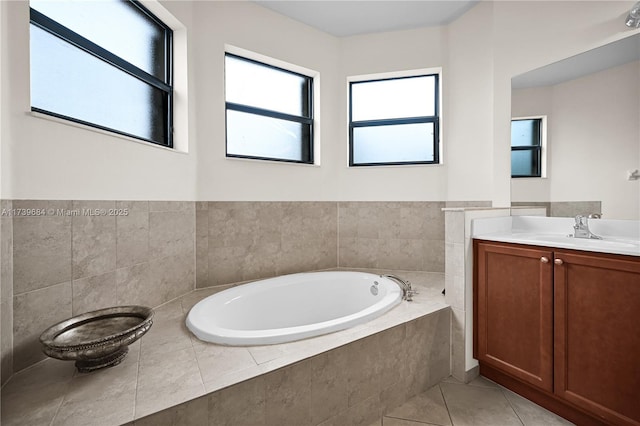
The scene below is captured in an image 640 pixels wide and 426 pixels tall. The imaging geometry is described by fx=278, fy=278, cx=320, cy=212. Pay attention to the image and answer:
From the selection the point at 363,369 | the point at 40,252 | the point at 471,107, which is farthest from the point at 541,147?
the point at 40,252

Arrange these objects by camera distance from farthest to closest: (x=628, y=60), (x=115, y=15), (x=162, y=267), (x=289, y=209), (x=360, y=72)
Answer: (x=360, y=72)
(x=289, y=209)
(x=162, y=267)
(x=115, y=15)
(x=628, y=60)

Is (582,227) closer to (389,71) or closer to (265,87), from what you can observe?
(389,71)

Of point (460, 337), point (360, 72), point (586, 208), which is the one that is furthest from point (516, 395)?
point (360, 72)

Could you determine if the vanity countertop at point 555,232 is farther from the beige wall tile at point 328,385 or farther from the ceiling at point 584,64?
the beige wall tile at point 328,385

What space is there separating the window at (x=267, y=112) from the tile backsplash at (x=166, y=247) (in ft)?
1.76

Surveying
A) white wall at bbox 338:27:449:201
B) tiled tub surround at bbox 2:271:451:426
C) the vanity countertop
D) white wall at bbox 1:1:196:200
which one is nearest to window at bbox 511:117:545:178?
the vanity countertop

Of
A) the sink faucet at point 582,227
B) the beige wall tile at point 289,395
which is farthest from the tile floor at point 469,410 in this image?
the sink faucet at point 582,227

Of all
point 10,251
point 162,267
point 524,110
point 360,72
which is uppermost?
point 360,72

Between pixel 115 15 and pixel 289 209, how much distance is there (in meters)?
1.74

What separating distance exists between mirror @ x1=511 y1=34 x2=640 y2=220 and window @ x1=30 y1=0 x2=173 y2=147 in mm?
2629

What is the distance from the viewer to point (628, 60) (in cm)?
154

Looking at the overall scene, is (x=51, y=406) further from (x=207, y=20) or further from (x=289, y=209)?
(x=207, y=20)

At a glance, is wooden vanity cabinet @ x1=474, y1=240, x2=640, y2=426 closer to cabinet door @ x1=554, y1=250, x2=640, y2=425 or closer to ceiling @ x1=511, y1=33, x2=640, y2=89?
cabinet door @ x1=554, y1=250, x2=640, y2=425

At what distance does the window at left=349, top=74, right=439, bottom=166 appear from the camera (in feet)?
9.03
